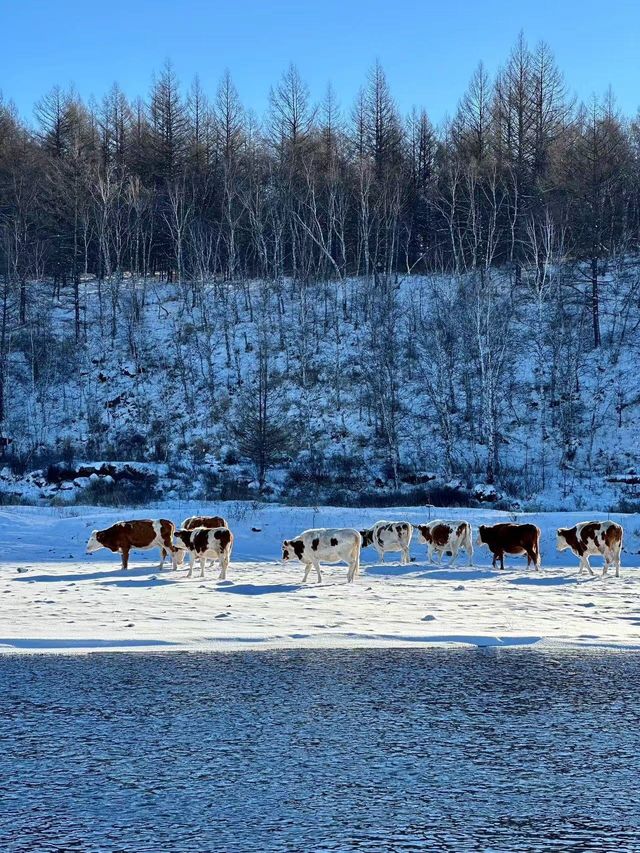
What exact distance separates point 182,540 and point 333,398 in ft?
98.7

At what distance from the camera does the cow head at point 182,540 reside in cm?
1769

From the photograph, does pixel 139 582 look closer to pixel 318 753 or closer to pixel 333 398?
pixel 318 753

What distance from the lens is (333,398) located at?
4744 cm

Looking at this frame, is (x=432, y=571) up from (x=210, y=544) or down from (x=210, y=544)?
down

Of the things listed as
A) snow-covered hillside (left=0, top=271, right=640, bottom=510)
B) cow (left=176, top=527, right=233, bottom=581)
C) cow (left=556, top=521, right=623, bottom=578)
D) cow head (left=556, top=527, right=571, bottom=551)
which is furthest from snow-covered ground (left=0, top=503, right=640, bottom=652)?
snow-covered hillside (left=0, top=271, right=640, bottom=510)

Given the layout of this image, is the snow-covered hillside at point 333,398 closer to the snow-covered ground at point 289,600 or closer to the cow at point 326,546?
the snow-covered ground at point 289,600

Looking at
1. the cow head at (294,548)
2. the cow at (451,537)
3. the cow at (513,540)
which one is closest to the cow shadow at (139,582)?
the cow head at (294,548)

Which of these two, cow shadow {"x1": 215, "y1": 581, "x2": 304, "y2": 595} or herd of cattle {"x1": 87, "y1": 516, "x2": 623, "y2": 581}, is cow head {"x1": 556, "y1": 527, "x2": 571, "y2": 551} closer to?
herd of cattle {"x1": 87, "y1": 516, "x2": 623, "y2": 581}

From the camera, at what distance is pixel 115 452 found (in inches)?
1752

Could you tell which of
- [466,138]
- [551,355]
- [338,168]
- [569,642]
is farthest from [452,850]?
[466,138]

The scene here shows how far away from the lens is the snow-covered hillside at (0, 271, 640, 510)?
3834 cm

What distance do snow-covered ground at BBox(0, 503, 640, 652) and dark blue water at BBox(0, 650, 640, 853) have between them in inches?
40.3

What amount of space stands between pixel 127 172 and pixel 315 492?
4352cm

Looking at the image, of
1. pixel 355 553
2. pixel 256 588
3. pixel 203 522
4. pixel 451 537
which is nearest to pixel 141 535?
pixel 203 522
